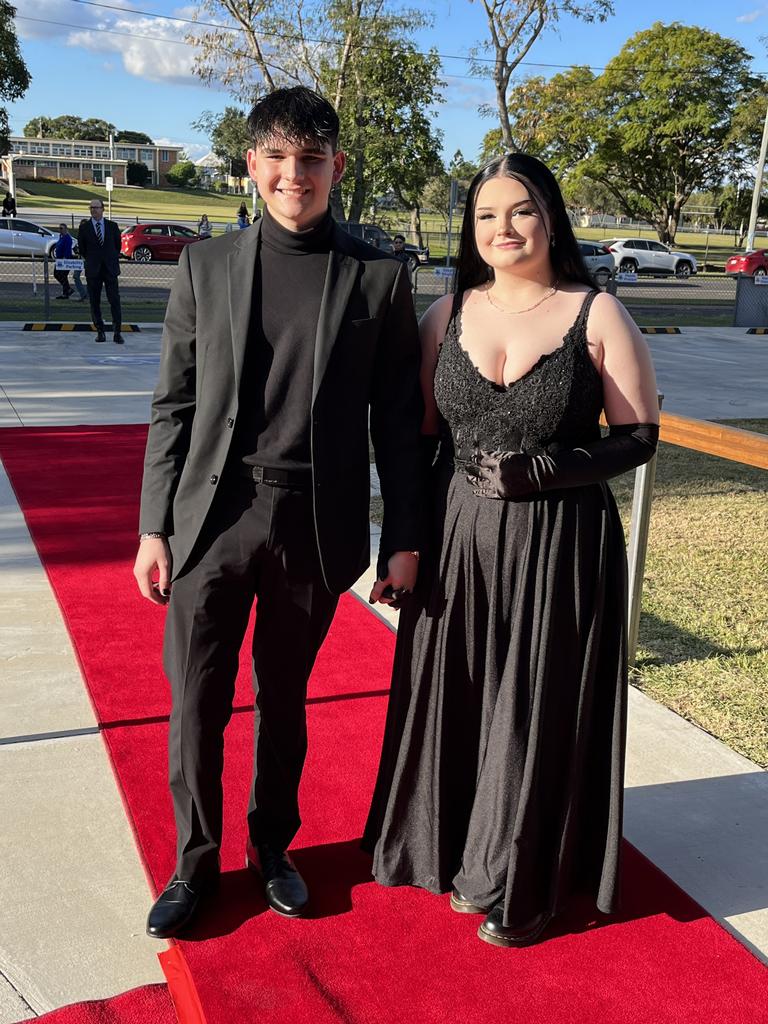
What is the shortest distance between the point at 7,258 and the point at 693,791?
1194 inches

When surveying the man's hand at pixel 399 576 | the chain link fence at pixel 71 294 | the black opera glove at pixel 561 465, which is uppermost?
the black opera glove at pixel 561 465

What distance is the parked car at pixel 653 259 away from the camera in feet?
124

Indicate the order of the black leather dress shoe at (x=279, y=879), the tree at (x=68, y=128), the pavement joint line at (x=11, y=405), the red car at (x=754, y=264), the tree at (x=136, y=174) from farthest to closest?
the tree at (x=68, y=128), the tree at (x=136, y=174), the red car at (x=754, y=264), the pavement joint line at (x=11, y=405), the black leather dress shoe at (x=279, y=879)

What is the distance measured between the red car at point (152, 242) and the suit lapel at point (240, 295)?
28.8 meters

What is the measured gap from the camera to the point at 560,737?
2.63 m

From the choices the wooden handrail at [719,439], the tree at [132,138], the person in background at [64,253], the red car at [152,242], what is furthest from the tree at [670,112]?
the tree at [132,138]

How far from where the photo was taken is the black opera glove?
2453mm

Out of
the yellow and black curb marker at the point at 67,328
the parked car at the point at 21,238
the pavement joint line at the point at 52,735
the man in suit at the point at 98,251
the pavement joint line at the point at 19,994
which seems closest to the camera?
the pavement joint line at the point at 19,994

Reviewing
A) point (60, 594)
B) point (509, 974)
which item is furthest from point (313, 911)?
point (60, 594)

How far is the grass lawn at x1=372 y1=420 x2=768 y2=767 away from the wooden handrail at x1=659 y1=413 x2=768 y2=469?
3.16 ft

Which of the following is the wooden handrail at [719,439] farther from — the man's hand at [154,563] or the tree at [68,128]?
the tree at [68,128]

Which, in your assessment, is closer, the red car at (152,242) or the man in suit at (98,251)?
the man in suit at (98,251)

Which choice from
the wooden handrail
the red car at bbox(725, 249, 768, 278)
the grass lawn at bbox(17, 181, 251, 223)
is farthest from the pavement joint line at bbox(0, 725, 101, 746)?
the grass lawn at bbox(17, 181, 251, 223)

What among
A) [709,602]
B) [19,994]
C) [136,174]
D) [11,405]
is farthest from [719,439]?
[136,174]
